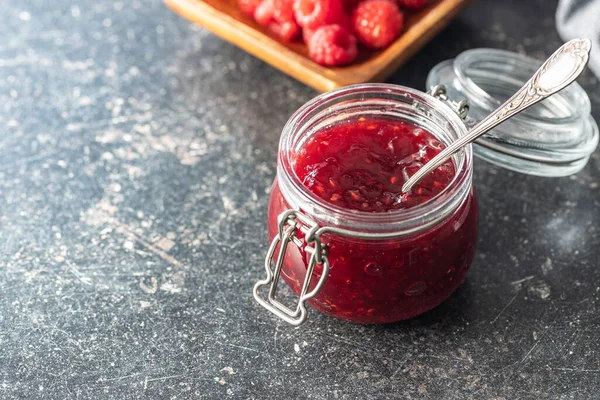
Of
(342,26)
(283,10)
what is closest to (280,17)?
(283,10)

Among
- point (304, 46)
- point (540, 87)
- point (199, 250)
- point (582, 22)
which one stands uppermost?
point (540, 87)

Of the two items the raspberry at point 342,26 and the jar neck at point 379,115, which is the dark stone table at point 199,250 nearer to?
Answer: the raspberry at point 342,26

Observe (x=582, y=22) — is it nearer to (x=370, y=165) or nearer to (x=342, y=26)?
(x=342, y=26)

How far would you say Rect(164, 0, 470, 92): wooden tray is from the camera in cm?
135

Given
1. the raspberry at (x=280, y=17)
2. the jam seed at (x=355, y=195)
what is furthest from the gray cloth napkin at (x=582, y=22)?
the jam seed at (x=355, y=195)

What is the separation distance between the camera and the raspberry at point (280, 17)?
142 cm

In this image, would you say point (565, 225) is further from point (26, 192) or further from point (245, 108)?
point (26, 192)

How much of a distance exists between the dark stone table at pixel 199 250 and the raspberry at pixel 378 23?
0.11m

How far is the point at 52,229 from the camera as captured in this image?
1223 mm

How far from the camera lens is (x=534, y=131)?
1137mm

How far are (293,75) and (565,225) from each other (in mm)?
562

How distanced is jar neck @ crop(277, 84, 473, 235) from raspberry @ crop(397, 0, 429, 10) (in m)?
0.47

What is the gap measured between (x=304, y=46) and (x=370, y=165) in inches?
20.2

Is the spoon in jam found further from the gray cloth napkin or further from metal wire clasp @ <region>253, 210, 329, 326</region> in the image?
the gray cloth napkin
